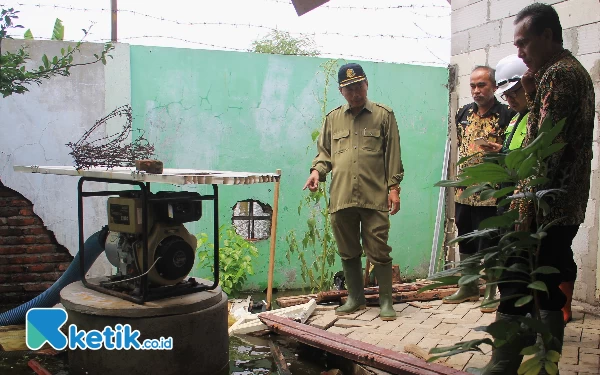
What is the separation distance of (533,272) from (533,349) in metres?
0.31

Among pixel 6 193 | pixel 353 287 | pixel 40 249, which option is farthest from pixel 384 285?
pixel 6 193

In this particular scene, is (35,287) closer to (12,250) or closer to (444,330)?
(12,250)

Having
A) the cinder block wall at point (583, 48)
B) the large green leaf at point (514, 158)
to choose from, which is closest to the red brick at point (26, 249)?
the large green leaf at point (514, 158)

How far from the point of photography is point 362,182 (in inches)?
183

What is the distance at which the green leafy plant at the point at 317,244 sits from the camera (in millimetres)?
5969

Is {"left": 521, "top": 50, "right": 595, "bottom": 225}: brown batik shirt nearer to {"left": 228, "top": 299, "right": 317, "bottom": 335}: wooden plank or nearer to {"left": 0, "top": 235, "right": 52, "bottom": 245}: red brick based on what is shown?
{"left": 228, "top": 299, "right": 317, "bottom": 335}: wooden plank

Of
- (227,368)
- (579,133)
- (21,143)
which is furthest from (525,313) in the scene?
(21,143)

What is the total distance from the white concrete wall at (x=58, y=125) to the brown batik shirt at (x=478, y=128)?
136 inches

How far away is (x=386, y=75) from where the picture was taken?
6.85 meters

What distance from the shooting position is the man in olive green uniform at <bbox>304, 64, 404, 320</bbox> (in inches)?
182

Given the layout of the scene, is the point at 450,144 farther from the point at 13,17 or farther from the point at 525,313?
the point at 13,17

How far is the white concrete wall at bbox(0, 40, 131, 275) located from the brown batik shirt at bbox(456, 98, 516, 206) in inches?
136

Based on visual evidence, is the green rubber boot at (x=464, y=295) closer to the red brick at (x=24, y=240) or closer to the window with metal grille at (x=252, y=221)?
the window with metal grille at (x=252, y=221)

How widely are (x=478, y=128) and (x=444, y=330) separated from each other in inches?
67.9
